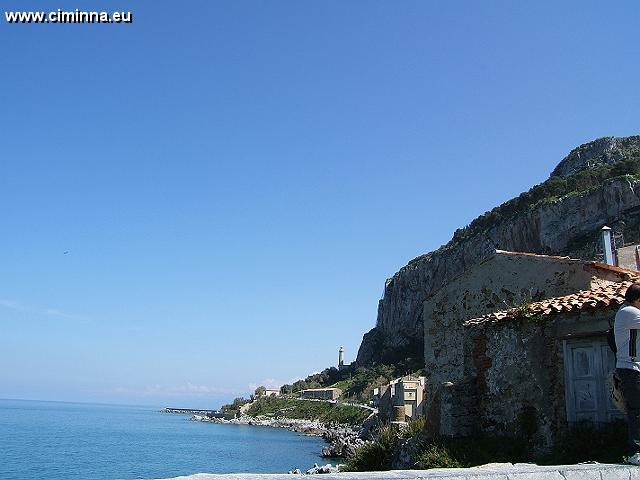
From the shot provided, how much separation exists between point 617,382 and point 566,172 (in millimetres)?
131710

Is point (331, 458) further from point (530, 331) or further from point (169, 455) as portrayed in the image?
point (530, 331)

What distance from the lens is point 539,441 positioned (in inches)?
483

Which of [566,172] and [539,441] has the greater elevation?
[566,172]

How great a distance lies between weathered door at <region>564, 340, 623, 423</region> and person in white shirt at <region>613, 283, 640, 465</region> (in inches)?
163

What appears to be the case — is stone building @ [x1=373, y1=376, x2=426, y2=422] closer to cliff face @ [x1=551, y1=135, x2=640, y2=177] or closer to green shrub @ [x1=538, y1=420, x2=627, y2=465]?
green shrub @ [x1=538, y1=420, x2=627, y2=465]

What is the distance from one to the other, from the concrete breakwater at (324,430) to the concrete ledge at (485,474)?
44.4 meters

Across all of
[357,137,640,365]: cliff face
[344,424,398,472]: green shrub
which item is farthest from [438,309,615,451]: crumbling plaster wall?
[357,137,640,365]: cliff face

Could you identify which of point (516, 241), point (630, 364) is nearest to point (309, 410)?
point (516, 241)

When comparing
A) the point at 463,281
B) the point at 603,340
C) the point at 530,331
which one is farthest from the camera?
the point at 463,281

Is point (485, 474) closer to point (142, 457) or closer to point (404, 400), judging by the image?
point (404, 400)

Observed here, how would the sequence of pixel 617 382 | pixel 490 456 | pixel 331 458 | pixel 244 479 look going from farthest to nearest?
pixel 331 458
pixel 490 456
pixel 617 382
pixel 244 479

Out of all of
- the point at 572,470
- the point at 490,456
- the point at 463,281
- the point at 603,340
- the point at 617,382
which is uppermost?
the point at 463,281

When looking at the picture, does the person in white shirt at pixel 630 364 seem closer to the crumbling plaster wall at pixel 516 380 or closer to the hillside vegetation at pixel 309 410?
the crumbling plaster wall at pixel 516 380

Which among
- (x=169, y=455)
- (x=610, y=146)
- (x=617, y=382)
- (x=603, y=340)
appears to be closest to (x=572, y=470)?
(x=617, y=382)
